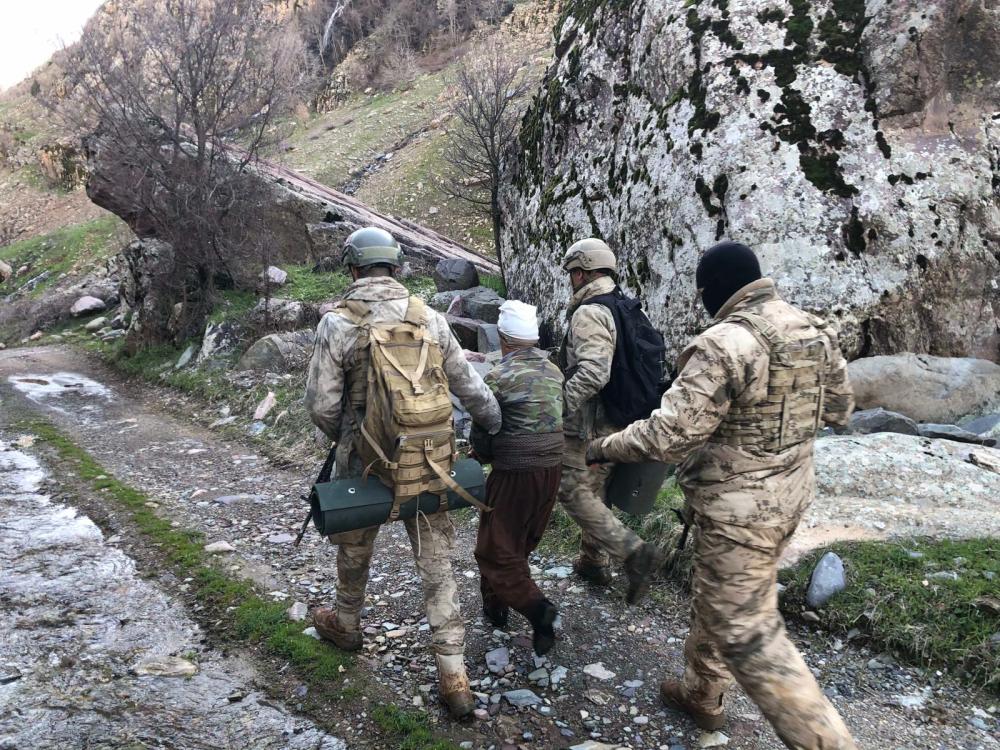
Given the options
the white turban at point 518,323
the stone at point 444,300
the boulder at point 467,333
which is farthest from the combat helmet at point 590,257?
the stone at point 444,300

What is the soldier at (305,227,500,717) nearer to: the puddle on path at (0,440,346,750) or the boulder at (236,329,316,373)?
the puddle on path at (0,440,346,750)

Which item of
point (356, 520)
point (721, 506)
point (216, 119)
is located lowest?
point (356, 520)

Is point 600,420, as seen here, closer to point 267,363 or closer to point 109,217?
point 267,363

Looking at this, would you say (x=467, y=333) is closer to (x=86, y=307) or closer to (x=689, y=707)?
(x=689, y=707)

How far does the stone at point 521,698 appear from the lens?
11.2ft

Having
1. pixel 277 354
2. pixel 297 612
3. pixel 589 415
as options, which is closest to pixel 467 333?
pixel 277 354

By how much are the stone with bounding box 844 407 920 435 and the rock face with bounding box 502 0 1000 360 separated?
2.34ft

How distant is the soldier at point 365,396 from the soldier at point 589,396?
0.63 m

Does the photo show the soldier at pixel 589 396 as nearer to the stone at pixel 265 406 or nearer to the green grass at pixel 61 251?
the stone at pixel 265 406

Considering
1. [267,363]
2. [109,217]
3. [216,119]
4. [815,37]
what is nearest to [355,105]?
[109,217]

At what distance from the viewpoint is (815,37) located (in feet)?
21.8

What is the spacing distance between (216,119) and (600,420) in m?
10.3

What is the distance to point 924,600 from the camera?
12.1 feet

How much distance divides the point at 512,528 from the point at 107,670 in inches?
85.8
